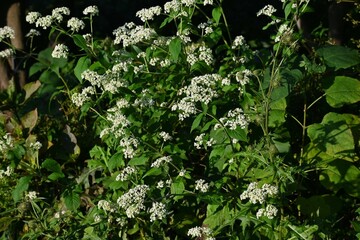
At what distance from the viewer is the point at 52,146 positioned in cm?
423

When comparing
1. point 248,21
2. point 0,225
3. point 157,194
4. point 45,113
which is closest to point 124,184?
point 157,194

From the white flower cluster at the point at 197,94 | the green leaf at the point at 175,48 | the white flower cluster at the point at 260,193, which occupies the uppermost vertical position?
the green leaf at the point at 175,48

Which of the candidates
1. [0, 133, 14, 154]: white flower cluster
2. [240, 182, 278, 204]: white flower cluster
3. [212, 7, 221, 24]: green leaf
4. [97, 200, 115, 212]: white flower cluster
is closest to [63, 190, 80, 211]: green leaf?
[97, 200, 115, 212]: white flower cluster

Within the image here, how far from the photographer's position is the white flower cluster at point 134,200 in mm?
2938

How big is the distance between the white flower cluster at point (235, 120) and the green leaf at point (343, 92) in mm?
663

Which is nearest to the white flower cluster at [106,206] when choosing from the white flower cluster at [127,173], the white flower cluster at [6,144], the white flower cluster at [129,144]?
the white flower cluster at [127,173]

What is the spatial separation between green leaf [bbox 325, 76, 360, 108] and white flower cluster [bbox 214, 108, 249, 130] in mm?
663

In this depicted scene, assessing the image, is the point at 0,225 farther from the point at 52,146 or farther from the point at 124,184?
the point at 124,184

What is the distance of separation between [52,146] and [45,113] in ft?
0.90

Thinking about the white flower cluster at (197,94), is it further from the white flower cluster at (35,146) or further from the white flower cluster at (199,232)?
the white flower cluster at (35,146)

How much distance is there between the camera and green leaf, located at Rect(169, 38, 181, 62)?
3361 mm

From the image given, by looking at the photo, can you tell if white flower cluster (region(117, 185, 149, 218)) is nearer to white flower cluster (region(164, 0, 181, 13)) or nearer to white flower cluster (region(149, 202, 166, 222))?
white flower cluster (region(149, 202, 166, 222))

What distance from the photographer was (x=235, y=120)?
3084mm

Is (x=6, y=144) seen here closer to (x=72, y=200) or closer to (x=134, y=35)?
(x=72, y=200)
